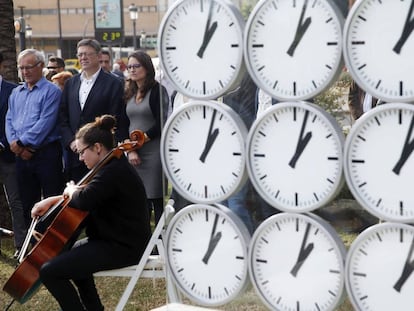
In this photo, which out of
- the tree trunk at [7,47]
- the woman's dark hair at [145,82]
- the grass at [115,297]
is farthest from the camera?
the tree trunk at [7,47]

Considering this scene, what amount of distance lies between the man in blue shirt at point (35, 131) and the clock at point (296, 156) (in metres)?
3.53

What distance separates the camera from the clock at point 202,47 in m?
3.78

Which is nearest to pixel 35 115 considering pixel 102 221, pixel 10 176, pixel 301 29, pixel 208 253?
pixel 10 176

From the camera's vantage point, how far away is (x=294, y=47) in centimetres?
360

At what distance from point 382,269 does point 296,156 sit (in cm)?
58

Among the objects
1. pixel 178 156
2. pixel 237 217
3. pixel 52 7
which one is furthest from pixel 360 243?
pixel 52 7

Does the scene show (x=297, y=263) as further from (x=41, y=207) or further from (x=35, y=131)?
(x=35, y=131)

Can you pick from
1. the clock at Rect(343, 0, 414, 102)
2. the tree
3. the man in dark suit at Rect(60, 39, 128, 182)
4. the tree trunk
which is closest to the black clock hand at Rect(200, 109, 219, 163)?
the clock at Rect(343, 0, 414, 102)

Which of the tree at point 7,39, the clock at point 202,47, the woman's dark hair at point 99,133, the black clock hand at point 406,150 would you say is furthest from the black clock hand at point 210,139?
the tree at point 7,39

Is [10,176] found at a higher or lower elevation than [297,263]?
lower

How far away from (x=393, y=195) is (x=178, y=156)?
3.45 feet

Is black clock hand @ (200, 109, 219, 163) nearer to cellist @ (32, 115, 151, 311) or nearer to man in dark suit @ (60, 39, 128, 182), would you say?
cellist @ (32, 115, 151, 311)

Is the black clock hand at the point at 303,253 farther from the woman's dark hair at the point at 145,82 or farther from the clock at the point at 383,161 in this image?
the woman's dark hair at the point at 145,82

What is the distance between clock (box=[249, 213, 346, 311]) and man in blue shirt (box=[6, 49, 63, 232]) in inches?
137
